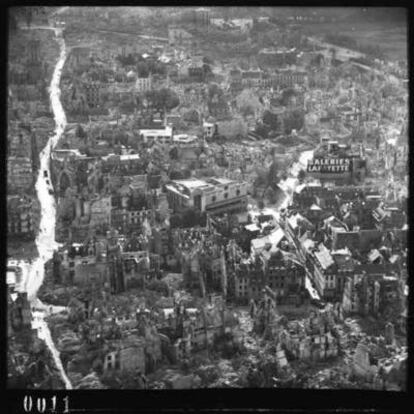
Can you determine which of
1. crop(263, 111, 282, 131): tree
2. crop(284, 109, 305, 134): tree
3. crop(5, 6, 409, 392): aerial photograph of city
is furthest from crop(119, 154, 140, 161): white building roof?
crop(284, 109, 305, 134): tree

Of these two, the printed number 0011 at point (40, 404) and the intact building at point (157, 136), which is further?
the intact building at point (157, 136)

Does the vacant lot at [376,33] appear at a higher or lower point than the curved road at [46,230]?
higher

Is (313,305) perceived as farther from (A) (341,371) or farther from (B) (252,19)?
(B) (252,19)

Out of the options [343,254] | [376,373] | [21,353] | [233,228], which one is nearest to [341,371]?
[376,373]

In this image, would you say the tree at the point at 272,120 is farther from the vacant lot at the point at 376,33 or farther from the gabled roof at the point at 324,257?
the gabled roof at the point at 324,257

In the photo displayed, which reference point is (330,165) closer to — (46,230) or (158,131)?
(158,131)

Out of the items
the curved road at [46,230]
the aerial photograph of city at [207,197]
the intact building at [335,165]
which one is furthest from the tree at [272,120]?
the curved road at [46,230]
